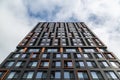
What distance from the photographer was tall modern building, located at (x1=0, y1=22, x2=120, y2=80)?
3344cm

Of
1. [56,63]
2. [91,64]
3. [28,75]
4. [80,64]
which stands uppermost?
[56,63]

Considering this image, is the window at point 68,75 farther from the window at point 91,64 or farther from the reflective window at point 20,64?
the reflective window at point 20,64

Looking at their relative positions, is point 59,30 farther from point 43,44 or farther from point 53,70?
point 53,70

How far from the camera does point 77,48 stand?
149ft

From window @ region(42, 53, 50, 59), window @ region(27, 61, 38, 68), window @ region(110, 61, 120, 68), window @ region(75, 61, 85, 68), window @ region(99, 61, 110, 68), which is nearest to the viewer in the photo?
window @ region(75, 61, 85, 68)

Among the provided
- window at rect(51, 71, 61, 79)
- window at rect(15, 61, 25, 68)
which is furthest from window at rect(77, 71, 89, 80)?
window at rect(15, 61, 25, 68)

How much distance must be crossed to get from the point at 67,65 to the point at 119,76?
42.3 feet

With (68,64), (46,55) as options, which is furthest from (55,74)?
Result: (46,55)

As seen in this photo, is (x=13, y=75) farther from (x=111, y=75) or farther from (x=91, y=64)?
(x=111, y=75)

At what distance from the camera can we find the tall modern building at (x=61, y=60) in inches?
1316

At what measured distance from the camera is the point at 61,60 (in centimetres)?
3856

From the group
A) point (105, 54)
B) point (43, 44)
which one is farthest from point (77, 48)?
point (43, 44)

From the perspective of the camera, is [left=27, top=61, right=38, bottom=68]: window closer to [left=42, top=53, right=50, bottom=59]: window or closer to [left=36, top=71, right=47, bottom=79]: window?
[left=36, top=71, right=47, bottom=79]: window

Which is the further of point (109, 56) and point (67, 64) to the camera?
point (109, 56)
